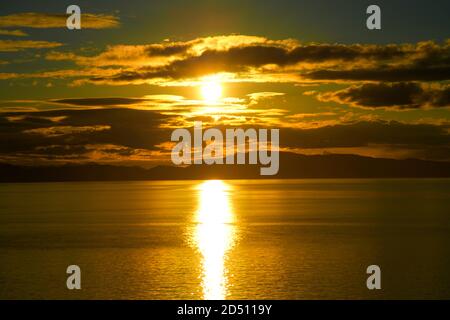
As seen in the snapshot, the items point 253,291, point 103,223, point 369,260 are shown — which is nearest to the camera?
point 253,291

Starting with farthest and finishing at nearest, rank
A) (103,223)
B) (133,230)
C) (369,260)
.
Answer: (103,223) < (133,230) < (369,260)

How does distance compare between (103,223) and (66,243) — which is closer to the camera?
(66,243)

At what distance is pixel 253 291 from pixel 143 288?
8.46 m

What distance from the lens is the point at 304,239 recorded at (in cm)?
7556

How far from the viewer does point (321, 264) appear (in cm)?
5444

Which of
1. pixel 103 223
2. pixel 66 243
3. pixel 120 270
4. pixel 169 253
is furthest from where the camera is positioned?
pixel 103 223
